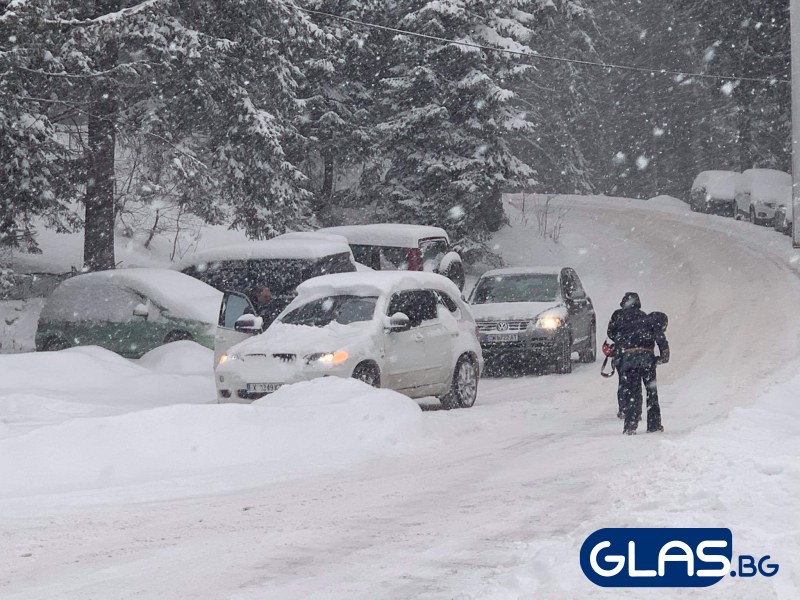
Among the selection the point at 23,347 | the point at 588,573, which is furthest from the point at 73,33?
the point at 588,573

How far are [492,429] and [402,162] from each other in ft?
64.5

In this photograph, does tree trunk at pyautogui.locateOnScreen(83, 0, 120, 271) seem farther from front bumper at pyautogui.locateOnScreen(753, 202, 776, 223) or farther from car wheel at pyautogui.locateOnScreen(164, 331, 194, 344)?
front bumper at pyautogui.locateOnScreen(753, 202, 776, 223)

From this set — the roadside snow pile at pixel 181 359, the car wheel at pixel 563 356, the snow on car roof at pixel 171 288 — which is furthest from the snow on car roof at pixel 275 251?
the car wheel at pixel 563 356

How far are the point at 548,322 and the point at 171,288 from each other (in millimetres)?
6052

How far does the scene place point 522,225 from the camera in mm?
40875

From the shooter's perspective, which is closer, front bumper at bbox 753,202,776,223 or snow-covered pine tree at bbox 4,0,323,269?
snow-covered pine tree at bbox 4,0,323,269

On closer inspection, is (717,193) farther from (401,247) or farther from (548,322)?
(548,322)

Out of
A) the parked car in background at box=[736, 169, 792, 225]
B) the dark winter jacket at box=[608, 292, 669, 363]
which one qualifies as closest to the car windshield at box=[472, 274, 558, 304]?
the dark winter jacket at box=[608, 292, 669, 363]

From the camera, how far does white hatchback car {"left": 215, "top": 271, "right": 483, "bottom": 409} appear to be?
486 inches

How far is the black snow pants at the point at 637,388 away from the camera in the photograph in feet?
38.4

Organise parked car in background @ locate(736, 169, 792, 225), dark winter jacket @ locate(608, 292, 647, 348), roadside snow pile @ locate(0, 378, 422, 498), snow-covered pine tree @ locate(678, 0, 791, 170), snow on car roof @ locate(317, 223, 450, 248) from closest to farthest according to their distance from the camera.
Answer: roadside snow pile @ locate(0, 378, 422, 498) < dark winter jacket @ locate(608, 292, 647, 348) < snow on car roof @ locate(317, 223, 450, 248) < snow-covered pine tree @ locate(678, 0, 791, 170) < parked car in background @ locate(736, 169, 792, 225)

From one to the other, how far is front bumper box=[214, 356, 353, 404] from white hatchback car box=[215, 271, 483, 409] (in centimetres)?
1

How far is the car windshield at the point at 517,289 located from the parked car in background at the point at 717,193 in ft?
98.3

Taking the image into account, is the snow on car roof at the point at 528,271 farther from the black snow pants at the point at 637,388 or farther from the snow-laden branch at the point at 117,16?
the snow-laden branch at the point at 117,16
